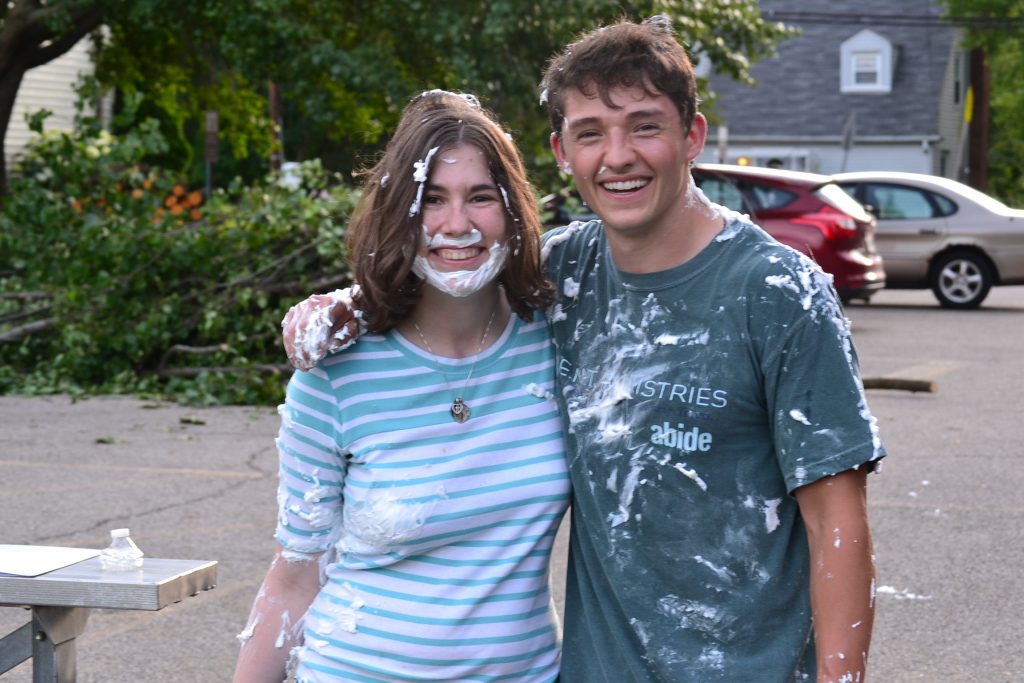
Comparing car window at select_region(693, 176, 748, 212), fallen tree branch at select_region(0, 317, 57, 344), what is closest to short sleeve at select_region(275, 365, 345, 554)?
fallen tree branch at select_region(0, 317, 57, 344)

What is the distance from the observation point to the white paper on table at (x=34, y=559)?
9.16 feet

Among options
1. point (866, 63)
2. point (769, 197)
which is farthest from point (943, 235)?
point (866, 63)

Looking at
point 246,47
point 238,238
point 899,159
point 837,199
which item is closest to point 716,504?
point 238,238

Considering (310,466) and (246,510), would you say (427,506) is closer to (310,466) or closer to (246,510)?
(310,466)

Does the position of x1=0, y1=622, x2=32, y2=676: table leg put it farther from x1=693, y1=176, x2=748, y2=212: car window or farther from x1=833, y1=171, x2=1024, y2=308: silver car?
x1=833, y1=171, x2=1024, y2=308: silver car

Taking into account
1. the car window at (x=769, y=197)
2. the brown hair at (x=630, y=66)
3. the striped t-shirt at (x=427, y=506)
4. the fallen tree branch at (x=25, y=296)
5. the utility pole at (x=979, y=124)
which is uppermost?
the brown hair at (x=630, y=66)

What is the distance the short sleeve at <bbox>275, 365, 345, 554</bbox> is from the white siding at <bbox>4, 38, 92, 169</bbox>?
25538 millimetres

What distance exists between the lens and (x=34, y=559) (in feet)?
9.50

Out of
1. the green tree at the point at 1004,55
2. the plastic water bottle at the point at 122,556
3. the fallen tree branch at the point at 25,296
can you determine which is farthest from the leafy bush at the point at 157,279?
the green tree at the point at 1004,55

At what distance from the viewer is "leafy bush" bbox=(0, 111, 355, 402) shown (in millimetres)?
11055

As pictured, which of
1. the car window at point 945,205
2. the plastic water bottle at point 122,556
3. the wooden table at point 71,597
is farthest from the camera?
the car window at point 945,205

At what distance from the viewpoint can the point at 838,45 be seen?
44.0 metres

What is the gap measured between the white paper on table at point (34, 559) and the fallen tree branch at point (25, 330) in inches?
348

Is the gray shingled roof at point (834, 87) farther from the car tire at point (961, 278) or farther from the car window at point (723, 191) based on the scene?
the car window at point (723, 191)
